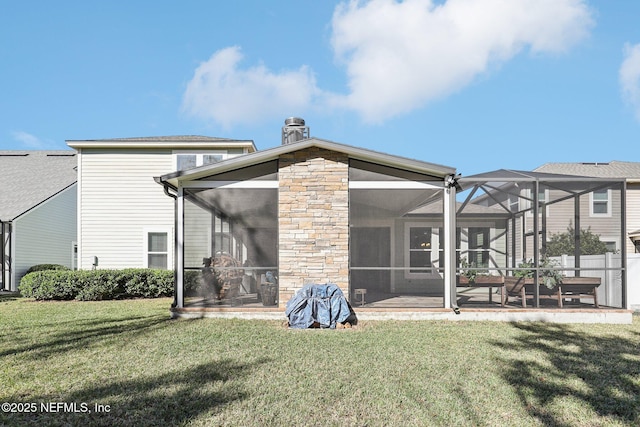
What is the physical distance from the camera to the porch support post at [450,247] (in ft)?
28.6

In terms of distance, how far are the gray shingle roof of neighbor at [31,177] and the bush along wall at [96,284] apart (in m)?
4.23

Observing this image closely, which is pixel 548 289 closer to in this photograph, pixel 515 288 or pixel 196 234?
pixel 515 288

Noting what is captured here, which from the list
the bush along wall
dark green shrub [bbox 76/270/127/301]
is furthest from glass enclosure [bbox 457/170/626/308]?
dark green shrub [bbox 76/270/127/301]

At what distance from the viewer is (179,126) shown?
62.7 feet

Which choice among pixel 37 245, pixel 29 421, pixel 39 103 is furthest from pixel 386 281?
pixel 37 245

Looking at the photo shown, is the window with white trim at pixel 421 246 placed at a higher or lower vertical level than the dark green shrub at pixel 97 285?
higher

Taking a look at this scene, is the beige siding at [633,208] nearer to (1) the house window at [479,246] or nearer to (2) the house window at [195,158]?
(1) the house window at [479,246]

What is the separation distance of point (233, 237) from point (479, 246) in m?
7.89

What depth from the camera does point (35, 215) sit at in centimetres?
1631

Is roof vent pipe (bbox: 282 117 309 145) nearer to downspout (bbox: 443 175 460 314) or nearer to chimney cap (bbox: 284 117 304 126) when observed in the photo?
chimney cap (bbox: 284 117 304 126)

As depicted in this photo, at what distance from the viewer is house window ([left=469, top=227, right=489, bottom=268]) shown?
13742 millimetres

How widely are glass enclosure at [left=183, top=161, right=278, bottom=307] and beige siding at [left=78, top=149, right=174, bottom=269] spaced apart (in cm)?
421

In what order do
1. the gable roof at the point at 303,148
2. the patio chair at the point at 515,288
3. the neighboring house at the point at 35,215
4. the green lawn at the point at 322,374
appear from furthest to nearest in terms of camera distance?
the neighboring house at the point at 35,215, the patio chair at the point at 515,288, the gable roof at the point at 303,148, the green lawn at the point at 322,374

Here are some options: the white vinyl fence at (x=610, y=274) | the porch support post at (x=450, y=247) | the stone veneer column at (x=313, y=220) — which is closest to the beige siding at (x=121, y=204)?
the stone veneer column at (x=313, y=220)
